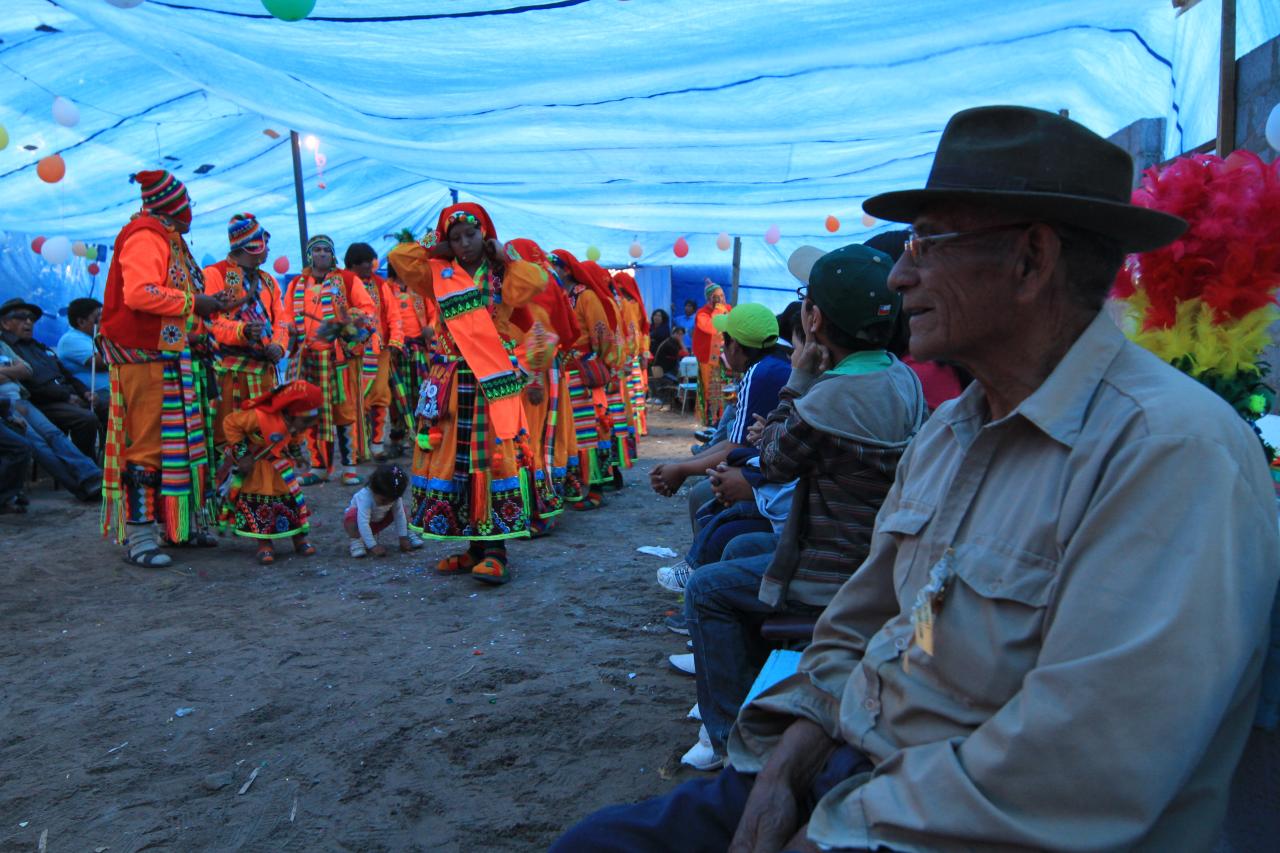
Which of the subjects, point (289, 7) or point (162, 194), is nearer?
point (289, 7)

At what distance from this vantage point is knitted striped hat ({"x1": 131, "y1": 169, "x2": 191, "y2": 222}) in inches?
209

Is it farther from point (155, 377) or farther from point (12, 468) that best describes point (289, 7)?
point (12, 468)

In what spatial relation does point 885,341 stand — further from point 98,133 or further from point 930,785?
point 98,133

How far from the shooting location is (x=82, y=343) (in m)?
8.88

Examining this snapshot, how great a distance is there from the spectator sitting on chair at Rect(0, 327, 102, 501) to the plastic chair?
8.78 metres

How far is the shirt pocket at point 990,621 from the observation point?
124cm

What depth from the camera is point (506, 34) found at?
16.6 ft

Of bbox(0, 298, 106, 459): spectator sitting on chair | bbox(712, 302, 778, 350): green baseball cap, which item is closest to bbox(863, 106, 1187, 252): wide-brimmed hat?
bbox(712, 302, 778, 350): green baseball cap

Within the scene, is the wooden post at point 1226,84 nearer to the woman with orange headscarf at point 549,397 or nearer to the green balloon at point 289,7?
the woman with orange headscarf at point 549,397

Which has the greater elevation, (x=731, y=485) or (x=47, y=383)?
(x=47, y=383)

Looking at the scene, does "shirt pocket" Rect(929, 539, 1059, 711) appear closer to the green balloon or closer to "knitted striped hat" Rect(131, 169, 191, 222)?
the green balloon

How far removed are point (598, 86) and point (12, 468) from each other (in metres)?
5.54

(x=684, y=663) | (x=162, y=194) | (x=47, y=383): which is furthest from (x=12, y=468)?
(x=684, y=663)

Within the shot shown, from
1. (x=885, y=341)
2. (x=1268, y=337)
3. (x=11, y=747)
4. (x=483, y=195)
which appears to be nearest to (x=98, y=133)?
(x=483, y=195)
